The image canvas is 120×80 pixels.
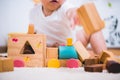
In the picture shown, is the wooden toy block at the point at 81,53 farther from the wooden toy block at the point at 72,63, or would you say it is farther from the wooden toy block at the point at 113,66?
the wooden toy block at the point at 113,66

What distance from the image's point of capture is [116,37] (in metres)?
1.58

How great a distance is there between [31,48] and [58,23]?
368 mm

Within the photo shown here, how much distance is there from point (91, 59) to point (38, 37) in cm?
20

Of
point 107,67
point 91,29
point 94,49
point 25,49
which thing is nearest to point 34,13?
point 94,49

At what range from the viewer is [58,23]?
4.13ft

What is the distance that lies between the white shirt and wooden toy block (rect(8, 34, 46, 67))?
1.03 ft

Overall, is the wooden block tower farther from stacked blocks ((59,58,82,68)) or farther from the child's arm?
the child's arm

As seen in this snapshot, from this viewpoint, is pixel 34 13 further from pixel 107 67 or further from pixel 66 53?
pixel 107 67

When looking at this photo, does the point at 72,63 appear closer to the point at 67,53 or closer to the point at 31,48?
the point at 67,53

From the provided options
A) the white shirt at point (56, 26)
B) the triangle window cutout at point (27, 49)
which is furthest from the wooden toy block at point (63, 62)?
the white shirt at point (56, 26)

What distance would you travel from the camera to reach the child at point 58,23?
4.05 feet

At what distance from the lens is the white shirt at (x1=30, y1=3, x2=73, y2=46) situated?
1.25m

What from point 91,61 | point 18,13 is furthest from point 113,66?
point 18,13

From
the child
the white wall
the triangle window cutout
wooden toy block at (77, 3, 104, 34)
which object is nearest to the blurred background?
the white wall
